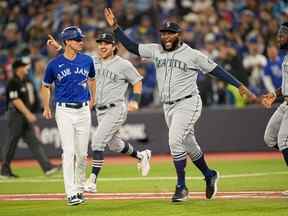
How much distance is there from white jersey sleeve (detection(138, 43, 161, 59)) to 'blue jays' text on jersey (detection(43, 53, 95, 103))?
847mm

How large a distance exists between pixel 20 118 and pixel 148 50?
563cm

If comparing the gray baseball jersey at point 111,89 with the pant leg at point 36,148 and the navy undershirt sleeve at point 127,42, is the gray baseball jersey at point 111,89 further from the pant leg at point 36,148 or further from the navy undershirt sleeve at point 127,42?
the pant leg at point 36,148

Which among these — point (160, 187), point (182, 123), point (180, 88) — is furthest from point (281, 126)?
point (160, 187)

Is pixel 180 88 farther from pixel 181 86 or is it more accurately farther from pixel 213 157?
pixel 213 157

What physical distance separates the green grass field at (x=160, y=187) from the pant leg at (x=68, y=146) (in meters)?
0.33

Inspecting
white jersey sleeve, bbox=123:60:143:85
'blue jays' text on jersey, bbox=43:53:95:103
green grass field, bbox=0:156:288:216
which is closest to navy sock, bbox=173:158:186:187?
green grass field, bbox=0:156:288:216

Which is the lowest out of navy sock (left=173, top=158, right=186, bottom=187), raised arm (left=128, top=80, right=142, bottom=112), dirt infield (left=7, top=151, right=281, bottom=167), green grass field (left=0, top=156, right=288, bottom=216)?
dirt infield (left=7, top=151, right=281, bottom=167)

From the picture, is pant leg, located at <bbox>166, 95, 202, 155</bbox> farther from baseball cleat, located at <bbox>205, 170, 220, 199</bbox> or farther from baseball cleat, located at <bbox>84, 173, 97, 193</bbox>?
baseball cleat, located at <bbox>84, 173, 97, 193</bbox>

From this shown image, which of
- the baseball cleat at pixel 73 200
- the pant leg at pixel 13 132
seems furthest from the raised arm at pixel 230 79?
the pant leg at pixel 13 132

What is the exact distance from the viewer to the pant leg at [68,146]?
10.7 meters

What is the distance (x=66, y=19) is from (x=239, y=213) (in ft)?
47.4

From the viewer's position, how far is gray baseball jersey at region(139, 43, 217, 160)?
10.9 meters

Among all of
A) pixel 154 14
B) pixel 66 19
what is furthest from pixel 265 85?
pixel 66 19

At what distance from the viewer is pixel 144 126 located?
19750mm
